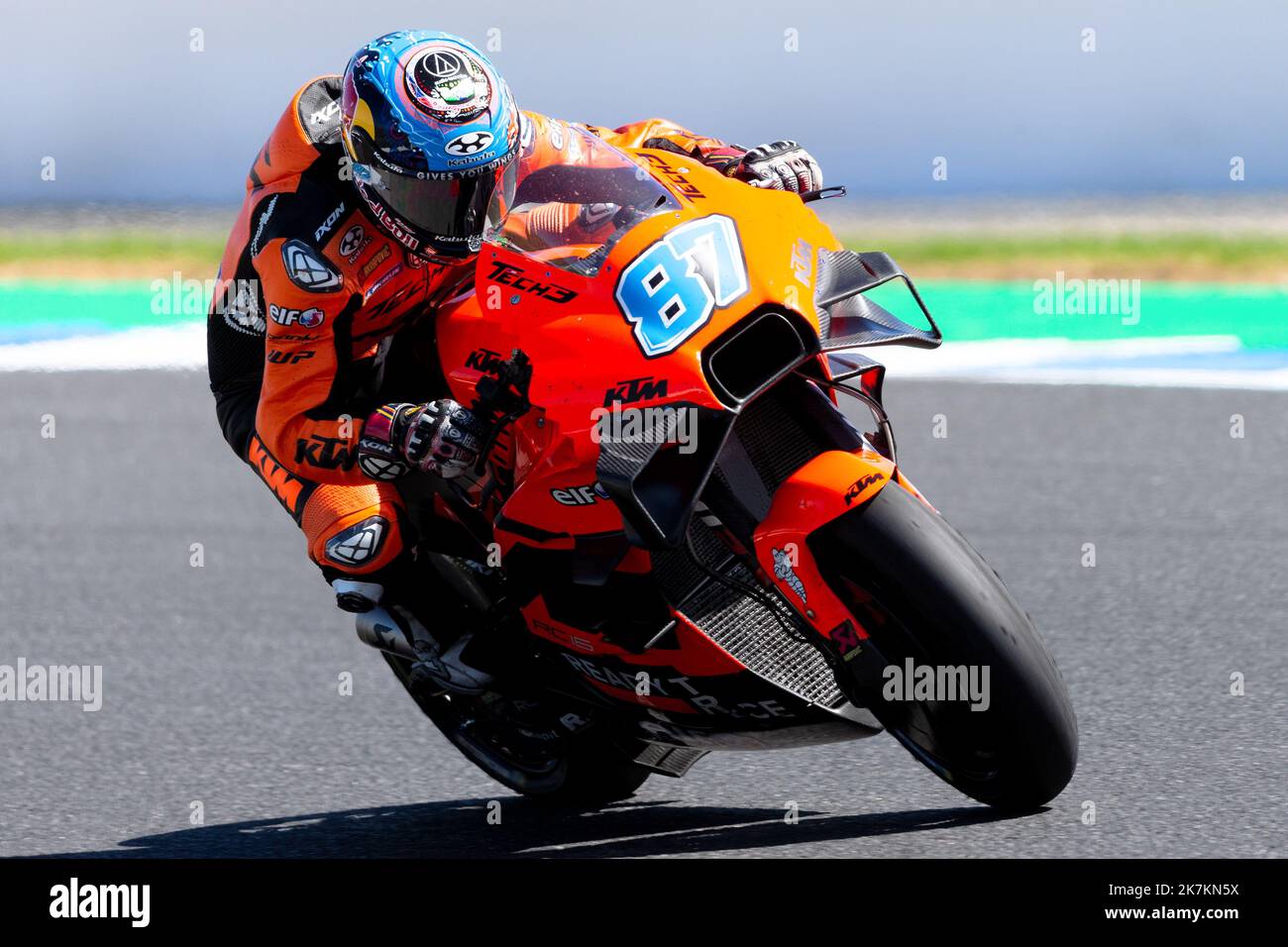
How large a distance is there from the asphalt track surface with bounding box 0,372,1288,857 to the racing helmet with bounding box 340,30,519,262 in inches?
53.0

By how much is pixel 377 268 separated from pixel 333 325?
0.49 feet

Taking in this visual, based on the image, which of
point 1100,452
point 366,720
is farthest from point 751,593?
point 1100,452

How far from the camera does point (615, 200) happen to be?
11.2ft

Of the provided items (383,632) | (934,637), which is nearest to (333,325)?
(383,632)

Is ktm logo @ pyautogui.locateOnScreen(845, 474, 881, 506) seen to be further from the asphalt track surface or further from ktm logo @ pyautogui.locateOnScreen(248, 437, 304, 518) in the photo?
ktm logo @ pyautogui.locateOnScreen(248, 437, 304, 518)

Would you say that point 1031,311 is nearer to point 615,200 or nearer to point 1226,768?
point 1226,768

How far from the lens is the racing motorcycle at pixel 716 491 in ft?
10.4

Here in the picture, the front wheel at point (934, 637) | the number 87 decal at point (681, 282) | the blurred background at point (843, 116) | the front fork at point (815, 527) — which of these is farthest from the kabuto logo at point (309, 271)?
the blurred background at point (843, 116)

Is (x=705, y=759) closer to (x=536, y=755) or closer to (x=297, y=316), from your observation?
(x=536, y=755)

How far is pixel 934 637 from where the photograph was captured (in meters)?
3.19

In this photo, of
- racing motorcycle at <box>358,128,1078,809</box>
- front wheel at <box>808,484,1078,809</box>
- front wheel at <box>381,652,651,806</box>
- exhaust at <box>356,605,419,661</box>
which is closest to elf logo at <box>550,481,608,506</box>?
racing motorcycle at <box>358,128,1078,809</box>

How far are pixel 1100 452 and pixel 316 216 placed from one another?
4914mm

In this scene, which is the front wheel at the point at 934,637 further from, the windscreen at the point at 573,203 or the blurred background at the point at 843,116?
the blurred background at the point at 843,116

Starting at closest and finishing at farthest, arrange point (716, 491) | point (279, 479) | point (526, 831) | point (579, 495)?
point (716, 491)
point (579, 495)
point (279, 479)
point (526, 831)
